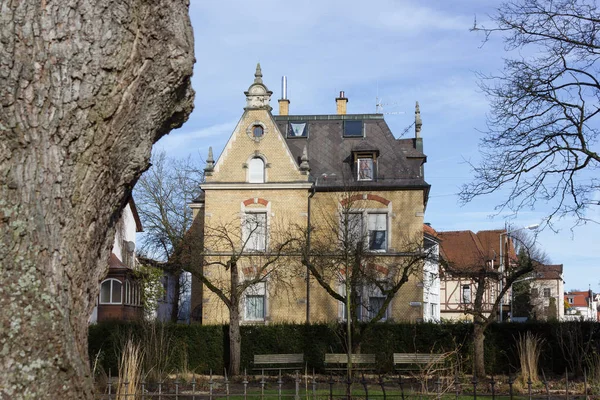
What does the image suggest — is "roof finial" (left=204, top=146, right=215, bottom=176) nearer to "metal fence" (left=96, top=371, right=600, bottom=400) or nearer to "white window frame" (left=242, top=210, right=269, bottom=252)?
"white window frame" (left=242, top=210, right=269, bottom=252)

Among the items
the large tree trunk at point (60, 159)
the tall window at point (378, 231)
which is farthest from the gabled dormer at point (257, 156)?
the large tree trunk at point (60, 159)

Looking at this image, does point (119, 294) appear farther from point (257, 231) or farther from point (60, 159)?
point (60, 159)

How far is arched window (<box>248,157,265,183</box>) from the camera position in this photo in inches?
1220

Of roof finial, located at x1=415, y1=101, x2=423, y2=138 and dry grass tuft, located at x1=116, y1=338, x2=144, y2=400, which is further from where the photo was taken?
roof finial, located at x1=415, y1=101, x2=423, y2=138

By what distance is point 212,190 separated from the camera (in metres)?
31.0

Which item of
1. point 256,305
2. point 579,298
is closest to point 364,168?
point 256,305

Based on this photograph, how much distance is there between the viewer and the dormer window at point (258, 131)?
31016 mm

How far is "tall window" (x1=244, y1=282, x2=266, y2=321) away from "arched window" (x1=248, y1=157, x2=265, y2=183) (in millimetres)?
4454

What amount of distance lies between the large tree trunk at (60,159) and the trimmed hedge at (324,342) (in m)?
18.8

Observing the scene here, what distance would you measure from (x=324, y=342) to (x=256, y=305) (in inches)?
300

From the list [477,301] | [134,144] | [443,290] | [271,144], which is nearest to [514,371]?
[477,301]

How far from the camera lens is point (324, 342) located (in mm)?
23734

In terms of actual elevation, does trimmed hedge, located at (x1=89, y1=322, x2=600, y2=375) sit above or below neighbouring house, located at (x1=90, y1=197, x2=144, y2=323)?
below


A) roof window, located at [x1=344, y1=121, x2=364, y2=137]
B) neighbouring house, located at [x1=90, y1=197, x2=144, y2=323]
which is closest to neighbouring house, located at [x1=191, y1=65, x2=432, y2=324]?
roof window, located at [x1=344, y1=121, x2=364, y2=137]
